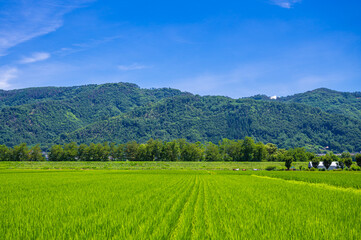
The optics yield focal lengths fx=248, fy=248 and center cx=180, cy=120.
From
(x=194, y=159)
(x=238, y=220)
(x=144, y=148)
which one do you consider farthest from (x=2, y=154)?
(x=238, y=220)

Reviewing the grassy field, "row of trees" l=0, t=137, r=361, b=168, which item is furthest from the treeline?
the grassy field

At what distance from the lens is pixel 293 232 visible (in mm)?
7180

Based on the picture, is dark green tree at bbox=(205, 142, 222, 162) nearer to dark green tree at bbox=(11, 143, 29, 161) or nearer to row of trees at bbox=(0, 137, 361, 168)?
row of trees at bbox=(0, 137, 361, 168)

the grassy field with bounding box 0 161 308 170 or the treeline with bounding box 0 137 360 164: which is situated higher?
the treeline with bounding box 0 137 360 164

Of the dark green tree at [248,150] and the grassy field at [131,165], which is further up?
the dark green tree at [248,150]

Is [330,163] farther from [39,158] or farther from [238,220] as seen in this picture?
[39,158]

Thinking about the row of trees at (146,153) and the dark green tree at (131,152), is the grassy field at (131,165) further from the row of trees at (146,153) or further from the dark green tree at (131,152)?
the dark green tree at (131,152)

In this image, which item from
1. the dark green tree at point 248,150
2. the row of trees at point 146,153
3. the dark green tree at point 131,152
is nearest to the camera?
the row of trees at point 146,153

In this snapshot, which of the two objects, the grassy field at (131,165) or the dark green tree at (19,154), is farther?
the dark green tree at (19,154)

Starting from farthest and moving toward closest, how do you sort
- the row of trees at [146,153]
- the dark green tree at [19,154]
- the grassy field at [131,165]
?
the row of trees at [146,153]
the dark green tree at [19,154]
the grassy field at [131,165]

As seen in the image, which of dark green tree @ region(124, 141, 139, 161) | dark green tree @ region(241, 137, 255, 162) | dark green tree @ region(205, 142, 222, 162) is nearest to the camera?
Result: dark green tree @ region(241, 137, 255, 162)

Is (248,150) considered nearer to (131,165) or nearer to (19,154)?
(131,165)

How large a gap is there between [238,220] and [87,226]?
510cm

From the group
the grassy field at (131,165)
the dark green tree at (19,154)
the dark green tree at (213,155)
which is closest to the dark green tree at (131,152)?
the grassy field at (131,165)
